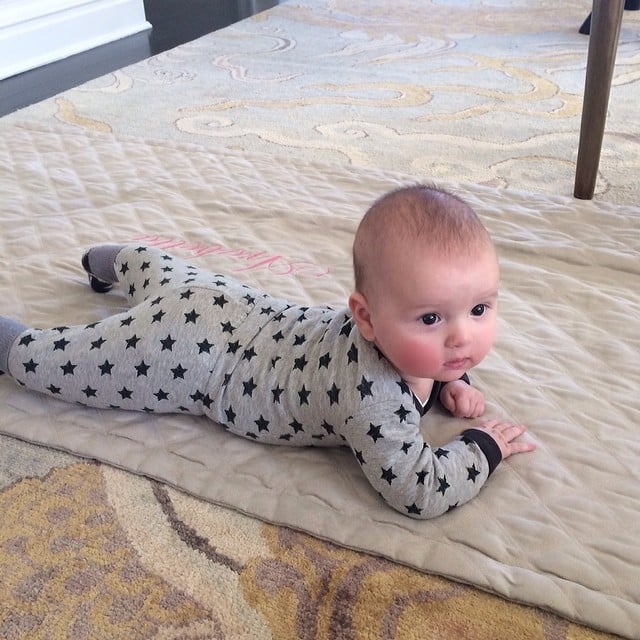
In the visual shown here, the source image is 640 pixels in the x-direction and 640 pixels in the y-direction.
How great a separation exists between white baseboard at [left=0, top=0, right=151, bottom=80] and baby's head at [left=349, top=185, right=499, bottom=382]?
5.85 ft

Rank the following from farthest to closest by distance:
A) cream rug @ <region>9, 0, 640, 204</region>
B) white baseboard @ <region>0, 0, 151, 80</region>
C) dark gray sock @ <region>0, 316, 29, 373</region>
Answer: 1. white baseboard @ <region>0, 0, 151, 80</region>
2. cream rug @ <region>9, 0, 640, 204</region>
3. dark gray sock @ <region>0, 316, 29, 373</region>

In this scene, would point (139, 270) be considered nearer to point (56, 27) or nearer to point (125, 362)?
point (125, 362)

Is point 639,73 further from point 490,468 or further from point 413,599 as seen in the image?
point 413,599

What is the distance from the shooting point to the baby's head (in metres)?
0.57

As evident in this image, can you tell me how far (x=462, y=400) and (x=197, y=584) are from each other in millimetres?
302

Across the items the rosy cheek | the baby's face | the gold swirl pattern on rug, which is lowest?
the gold swirl pattern on rug

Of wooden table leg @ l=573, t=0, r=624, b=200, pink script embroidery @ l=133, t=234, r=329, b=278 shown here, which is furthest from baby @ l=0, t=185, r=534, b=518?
wooden table leg @ l=573, t=0, r=624, b=200

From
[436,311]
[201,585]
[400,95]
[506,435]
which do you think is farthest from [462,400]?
[400,95]

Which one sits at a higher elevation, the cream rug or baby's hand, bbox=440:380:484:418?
baby's hand, bbox=440:380:484:418

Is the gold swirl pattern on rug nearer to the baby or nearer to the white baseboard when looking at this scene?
the baby

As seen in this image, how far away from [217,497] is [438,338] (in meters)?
0.24

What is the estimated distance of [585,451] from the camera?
0.68 meters

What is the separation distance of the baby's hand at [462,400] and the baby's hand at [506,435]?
0.02 m

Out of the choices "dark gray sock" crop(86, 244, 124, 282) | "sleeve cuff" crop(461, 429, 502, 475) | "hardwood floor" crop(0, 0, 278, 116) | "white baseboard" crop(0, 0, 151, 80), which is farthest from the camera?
"white baseboard" crop(0, 0, 151, 80)
